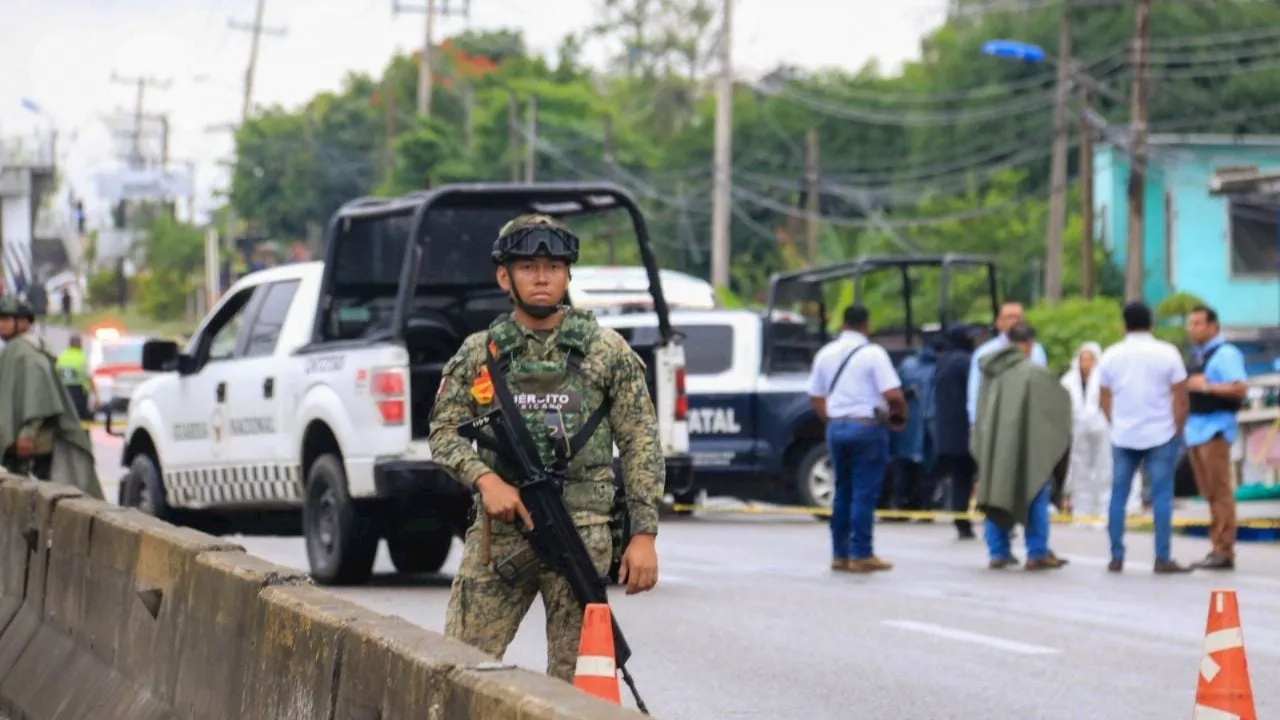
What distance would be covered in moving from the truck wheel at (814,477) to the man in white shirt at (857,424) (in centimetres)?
607

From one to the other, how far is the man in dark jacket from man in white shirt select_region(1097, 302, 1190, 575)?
369 cm

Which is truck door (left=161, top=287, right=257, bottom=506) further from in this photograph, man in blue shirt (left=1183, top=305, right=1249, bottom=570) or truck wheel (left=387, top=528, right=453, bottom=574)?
man in blue shirt (left=1183, top=305, right=1249, bottom=570)

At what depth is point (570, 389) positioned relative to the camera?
6.32 metres

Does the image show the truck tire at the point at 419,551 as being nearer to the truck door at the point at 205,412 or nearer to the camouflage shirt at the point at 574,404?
Result: the truck door at the point at 205,412

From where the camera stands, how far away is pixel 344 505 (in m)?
13.5

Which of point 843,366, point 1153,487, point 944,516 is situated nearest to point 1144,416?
point 1153,487

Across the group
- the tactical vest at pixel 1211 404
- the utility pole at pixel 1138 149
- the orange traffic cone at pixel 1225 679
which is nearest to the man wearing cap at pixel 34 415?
the tactical vest at pixel 1211 404

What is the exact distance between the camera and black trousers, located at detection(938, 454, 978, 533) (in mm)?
19969

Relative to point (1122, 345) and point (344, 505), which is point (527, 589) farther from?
point (1122, 345)

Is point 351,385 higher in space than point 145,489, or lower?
higher

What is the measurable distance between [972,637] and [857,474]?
12.6 ft

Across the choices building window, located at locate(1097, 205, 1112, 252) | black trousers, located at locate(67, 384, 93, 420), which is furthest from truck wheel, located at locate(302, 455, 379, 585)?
building window, located at locate(1097, 205, 1112, 252)

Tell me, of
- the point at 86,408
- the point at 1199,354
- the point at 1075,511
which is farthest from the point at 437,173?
the point at 1199,354

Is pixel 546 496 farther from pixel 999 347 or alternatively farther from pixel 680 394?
pixel 999 347
